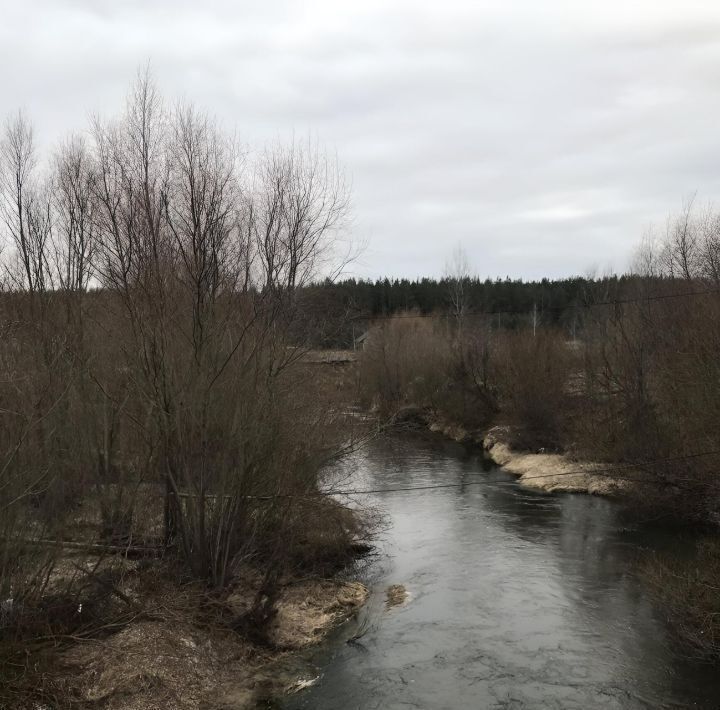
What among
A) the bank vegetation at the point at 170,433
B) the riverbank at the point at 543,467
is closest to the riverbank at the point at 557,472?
the riverbank at the point at 543,467

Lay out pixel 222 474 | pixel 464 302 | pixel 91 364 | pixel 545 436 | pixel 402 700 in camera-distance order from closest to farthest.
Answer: pixel 402 700, pixel 222 474, pixel 91 364, pixel 545 436, pixel 464 302

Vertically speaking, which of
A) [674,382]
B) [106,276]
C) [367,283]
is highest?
[367,283]

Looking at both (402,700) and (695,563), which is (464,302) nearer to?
(695,563)

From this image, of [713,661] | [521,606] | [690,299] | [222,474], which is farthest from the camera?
[690,299]

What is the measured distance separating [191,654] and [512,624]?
6040 millimetres

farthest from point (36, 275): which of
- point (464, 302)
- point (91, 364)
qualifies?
point (464, 302)

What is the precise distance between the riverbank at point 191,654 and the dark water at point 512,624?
0.67 m

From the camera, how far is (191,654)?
1076cm

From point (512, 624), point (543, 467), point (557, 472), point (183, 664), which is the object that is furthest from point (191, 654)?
point (543, 467)

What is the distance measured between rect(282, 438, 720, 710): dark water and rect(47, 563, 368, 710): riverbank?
0.67 meters

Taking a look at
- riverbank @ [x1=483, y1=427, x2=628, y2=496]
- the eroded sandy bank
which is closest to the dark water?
the eroded sandy bank

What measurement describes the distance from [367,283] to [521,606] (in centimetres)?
6835

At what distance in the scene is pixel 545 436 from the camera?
31.5 meters

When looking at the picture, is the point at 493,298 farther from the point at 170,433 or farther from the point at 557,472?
the point at 170,433
